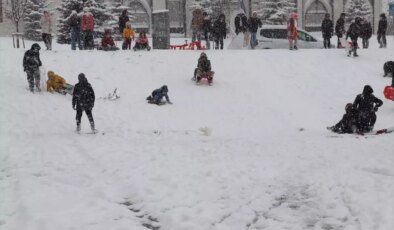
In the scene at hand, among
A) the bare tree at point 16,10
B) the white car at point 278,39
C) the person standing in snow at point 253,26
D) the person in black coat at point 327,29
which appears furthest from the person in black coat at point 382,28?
the bare tree at point 16,10

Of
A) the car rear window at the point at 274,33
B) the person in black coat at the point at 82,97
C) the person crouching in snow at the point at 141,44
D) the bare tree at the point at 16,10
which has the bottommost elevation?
the person in black coat at the point at 82,97

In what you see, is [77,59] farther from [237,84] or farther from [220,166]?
[220,166]

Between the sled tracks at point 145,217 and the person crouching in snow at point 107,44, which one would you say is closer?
the sled tracks at point 145,217

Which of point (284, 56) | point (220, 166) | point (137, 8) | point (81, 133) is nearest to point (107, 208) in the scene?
point (220, 166)

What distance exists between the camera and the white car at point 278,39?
984 inches

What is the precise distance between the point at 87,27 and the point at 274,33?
30.0 feet

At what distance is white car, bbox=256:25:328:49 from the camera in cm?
2500

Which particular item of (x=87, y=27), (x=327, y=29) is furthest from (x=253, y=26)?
(x=87, y=27)

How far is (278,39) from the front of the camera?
2512 cm

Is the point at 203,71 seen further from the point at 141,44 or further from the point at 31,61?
the point at 31,61

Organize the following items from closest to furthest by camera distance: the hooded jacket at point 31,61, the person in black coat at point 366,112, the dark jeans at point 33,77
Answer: the person in black coat at point 366,112 < the hooded jacket at point 31,61 < the dark jeans at point 33,77

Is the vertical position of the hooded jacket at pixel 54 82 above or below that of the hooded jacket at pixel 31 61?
below

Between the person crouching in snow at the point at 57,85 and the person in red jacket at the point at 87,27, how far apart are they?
19.6ft

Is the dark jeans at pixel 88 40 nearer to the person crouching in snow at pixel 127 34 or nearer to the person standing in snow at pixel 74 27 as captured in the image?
the person standing in snow at pixel 74 27
